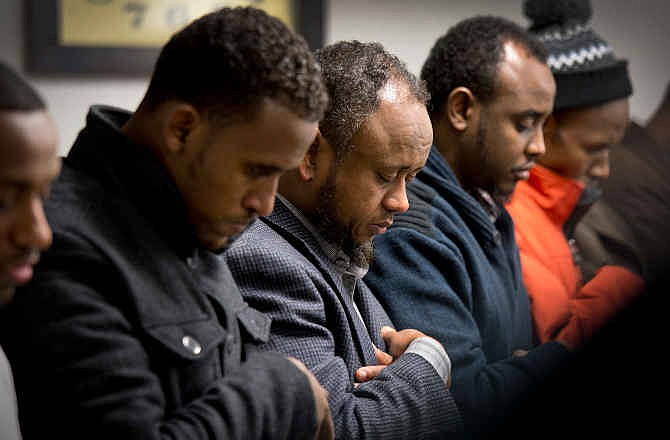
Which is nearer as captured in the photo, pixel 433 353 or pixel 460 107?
pixel 433 353

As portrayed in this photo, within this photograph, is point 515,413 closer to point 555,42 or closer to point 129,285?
point 129,285

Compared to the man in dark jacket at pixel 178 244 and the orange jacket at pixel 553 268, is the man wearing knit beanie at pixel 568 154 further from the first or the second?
the man in dark jacket at pixel 178 244

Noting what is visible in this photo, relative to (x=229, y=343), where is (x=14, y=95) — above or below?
above

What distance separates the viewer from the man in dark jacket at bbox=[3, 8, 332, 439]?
0.80 meters

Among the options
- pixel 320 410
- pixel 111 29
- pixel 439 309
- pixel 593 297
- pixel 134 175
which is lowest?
pixel 593 297

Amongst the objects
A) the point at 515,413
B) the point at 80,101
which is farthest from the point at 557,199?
the point at 515,413

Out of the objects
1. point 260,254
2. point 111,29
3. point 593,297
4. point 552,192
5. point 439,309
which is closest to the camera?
point 260,254

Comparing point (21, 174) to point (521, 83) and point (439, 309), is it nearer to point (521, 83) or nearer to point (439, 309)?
point (439, 309)

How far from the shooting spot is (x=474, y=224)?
1662mm

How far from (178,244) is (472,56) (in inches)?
38.6

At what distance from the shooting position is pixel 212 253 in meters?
0.98

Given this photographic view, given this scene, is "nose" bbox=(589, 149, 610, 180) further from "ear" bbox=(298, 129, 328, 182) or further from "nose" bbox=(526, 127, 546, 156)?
"ear" bbox=(298, 129, 328, 182)

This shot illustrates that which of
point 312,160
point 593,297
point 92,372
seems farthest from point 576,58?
point 92,372

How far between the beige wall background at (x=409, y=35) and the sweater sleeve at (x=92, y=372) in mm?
1506
